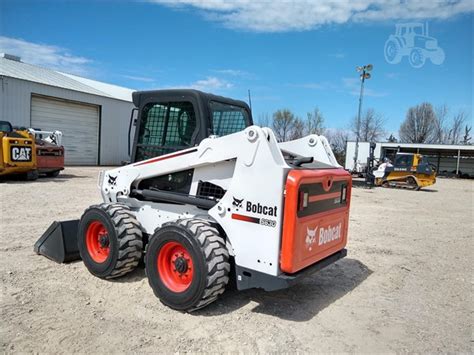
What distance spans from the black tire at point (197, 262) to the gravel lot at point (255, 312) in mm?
154

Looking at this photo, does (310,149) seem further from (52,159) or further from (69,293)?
(52,159)

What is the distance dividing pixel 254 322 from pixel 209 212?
1.12m

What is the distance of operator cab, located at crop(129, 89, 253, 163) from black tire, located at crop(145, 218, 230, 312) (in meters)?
1.02

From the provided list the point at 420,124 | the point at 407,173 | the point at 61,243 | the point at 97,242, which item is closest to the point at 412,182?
the point at 407,173

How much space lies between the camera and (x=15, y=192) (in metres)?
10.8

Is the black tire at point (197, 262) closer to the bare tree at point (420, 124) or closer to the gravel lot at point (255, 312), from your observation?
the gravel lot at point (255, 312)

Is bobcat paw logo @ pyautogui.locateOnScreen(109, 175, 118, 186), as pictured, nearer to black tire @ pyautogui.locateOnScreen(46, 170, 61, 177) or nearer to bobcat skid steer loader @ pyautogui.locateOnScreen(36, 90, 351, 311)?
bobcat skid steer loader @ pyautogui.locateOnScreen(36, 90, 351, 311)

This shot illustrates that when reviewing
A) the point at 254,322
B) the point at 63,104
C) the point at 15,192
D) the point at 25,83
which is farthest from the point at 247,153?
the point at 63,104

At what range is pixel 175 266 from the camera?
389 centimetres

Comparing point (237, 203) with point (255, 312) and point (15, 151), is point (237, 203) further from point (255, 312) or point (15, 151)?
point (15, 151)

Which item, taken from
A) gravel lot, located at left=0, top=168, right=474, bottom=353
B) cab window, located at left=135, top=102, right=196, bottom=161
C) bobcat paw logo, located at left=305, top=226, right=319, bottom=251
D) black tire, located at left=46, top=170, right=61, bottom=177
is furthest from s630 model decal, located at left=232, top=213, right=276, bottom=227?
black tire, located at left=46, top=170, right=61, bottom=177

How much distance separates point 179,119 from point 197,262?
175 centimetres

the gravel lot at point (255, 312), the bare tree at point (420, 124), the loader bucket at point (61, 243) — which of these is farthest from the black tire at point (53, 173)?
the bare tree at point (420, 124)

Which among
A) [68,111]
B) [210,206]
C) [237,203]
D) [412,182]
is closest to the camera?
[237,203]
